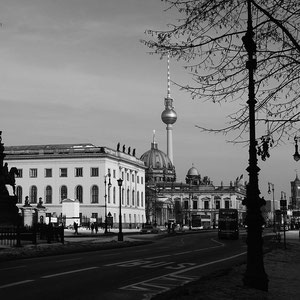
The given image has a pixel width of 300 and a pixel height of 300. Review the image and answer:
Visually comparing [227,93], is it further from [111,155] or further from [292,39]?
[111,155]

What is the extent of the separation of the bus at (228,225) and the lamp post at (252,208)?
52814mm

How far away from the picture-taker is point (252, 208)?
44.7 feet

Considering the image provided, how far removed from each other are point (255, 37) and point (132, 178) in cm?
13824

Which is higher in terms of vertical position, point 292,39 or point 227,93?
point 292,39

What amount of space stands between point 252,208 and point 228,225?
5518 centimetres

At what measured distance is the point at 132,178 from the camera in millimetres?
152000

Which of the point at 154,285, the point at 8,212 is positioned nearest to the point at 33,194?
the point at 8,212

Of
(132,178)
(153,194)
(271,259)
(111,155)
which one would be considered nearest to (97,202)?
(111,155)

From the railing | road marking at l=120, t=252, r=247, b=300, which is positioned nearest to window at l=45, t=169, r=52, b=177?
the railing

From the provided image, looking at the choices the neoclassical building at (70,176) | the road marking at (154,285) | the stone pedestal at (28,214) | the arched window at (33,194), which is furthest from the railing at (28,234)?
the arched window at (33,194)

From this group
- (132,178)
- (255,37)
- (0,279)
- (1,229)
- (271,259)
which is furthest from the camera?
(132,178)

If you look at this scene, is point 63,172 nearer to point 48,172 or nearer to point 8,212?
point 48,172

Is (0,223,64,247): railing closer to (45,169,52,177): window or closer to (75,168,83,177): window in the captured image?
(75,168,83,177): window

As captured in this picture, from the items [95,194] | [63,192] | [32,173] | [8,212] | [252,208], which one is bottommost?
[8,212]
